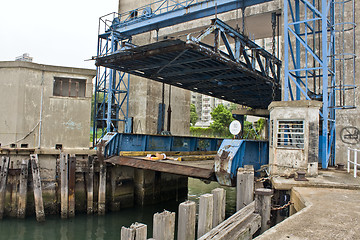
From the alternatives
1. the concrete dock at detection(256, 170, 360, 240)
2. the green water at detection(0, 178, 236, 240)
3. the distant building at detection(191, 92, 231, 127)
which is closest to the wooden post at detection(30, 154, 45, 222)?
the green water at detection(0, 178, 236, 240)

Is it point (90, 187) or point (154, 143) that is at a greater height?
point (154, 143)

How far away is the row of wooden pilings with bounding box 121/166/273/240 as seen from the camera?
5.09m

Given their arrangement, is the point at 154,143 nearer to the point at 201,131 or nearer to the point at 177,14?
the point at 177,14

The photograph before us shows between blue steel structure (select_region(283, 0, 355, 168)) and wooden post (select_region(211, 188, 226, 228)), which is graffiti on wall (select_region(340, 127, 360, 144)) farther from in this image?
wooden post (select_region(211, 188, 226, 228))

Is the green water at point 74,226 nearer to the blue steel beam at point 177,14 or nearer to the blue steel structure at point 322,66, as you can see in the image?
the blue steel structure at point 322,66

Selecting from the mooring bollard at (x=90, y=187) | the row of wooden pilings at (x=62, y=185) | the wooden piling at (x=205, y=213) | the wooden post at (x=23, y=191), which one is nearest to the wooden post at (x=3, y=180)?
the row of wooden pilings at (x=62, y=185)

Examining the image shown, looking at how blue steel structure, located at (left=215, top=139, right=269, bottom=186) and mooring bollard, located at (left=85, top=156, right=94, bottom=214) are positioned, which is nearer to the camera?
blue steel structure, located at (left=215, top=139, right=269, bottom=186)

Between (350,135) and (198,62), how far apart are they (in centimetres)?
768

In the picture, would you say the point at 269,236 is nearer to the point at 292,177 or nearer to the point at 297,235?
the point at 297,235

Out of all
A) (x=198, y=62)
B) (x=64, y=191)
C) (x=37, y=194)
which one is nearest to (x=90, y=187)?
(x=64, y=191)

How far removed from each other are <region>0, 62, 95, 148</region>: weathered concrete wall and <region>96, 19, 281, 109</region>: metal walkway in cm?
355

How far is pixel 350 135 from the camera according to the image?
1269cm

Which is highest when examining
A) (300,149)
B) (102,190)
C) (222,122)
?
(222,122)

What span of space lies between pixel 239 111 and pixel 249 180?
18.4m
